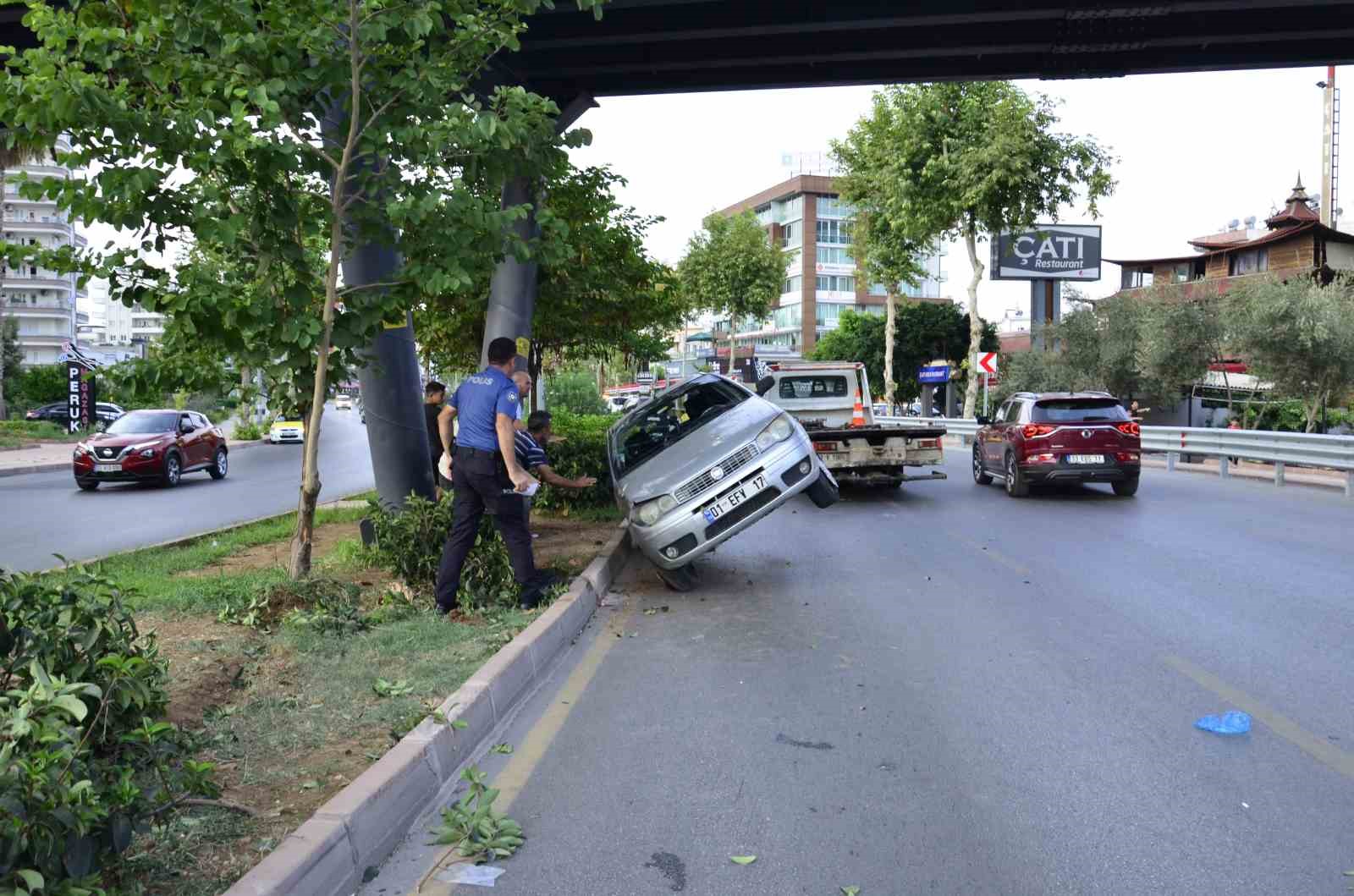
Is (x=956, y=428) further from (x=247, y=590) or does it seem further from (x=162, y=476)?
(x=247, y=590)

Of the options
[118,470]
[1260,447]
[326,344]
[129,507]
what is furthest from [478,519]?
[1260,447]

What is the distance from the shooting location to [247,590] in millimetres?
8453

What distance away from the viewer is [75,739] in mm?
3250

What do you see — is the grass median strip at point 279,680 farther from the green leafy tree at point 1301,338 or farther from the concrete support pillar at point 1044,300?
the concrete support pillar at point 1044,300

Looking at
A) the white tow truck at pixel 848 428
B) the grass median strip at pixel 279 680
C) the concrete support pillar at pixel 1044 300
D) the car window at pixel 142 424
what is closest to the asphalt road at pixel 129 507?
the car window at pixel 142 424

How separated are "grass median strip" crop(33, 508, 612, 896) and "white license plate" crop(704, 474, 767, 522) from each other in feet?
4.73

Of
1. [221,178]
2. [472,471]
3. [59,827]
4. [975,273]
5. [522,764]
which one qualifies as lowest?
[522,764]

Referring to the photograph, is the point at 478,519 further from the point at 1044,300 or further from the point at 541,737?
the point at 1044,300

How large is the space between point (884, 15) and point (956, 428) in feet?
86.3

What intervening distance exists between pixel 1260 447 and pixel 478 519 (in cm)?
1685

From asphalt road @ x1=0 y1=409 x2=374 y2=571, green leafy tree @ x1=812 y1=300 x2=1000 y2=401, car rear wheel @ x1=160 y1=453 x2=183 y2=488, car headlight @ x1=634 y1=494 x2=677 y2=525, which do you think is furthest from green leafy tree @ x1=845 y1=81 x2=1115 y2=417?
car headlight @ x1=634 y1=494 x2=677 y2=525

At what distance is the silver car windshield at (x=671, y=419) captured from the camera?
11148mm

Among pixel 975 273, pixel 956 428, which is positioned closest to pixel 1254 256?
pixel 975 273

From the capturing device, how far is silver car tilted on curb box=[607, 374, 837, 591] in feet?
31.4
